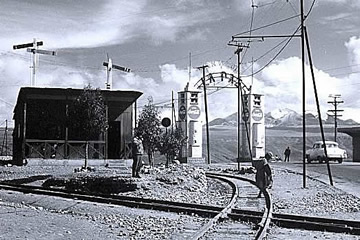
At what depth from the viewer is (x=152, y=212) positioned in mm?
16719

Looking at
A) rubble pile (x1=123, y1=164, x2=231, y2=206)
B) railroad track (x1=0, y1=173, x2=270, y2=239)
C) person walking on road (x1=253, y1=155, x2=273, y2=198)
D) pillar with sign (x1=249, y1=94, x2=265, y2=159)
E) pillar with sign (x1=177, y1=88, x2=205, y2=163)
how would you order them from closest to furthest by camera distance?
1. railroad track (x1=0, y1=173, x2=270, y2=239)
2. person walking on road (x1=253, y1=155, x2=273, y2=198)
3. rubble pile (x1=123, y1=164, x2=231, y2=206)
4. pillar with sign (x1=177, y1=88, x2=205, y2=163)
5. pillar with sign (x1=249, y1=94, x2=265, y2=159)

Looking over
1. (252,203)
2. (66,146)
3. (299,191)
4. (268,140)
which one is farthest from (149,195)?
(268,140)

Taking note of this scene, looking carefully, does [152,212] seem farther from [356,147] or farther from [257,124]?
[356,147]

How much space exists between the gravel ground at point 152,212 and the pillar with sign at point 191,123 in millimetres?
26611

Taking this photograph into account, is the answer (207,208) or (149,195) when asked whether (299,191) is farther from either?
(207,208)

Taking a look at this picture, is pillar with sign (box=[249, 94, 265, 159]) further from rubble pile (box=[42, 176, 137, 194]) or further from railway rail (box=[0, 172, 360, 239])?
railway rail (box=[0, 172, 360, 239])

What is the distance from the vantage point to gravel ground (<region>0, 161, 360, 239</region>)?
1254cm

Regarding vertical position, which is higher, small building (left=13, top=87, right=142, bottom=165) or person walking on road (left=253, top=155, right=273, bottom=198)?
small building (left=13, top=87, right=142, bottom=165)

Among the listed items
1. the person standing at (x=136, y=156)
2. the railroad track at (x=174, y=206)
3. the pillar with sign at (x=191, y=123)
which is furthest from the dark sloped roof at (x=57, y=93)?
the person standing at (x=136, y=156)

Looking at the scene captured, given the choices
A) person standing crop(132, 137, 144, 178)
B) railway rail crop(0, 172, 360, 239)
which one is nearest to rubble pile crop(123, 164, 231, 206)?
person standing crop(132, 137, 144, 178)

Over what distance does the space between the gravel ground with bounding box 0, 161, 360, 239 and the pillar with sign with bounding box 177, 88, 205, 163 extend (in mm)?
26611

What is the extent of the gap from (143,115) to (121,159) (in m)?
9.14

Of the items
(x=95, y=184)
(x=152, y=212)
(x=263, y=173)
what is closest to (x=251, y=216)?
(x=152, y=212)

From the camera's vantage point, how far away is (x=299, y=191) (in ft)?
77.4
